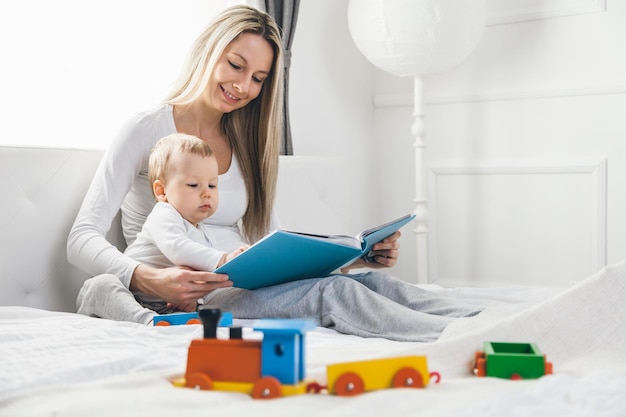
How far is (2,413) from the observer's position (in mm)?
833

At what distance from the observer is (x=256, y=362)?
0.87 m

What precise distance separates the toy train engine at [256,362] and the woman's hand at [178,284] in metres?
0.61

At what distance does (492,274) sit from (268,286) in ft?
6.06

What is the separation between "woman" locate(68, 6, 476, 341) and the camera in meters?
1.49

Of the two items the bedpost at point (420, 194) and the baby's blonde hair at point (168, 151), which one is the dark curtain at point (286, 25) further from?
the baby's blonde hair at point (168, 151)

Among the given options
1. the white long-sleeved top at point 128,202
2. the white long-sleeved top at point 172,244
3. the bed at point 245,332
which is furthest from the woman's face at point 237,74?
the bed at point 245,332

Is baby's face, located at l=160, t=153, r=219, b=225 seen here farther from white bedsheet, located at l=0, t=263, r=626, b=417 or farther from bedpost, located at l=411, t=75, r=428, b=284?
bedpost, located at l=411, t=75, r=428, b=284

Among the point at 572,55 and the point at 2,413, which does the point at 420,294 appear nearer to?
the point at 2,413

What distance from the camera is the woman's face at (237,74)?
2.03 metres

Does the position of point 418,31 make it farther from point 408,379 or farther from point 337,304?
point 408,379

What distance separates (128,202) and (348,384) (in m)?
1.31

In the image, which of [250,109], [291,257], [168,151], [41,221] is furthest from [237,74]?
[291,257]

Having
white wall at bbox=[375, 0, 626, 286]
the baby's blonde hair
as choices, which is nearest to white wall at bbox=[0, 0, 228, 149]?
the baby's blonde hair

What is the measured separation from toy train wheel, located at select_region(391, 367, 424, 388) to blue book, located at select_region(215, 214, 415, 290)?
1.63ft
